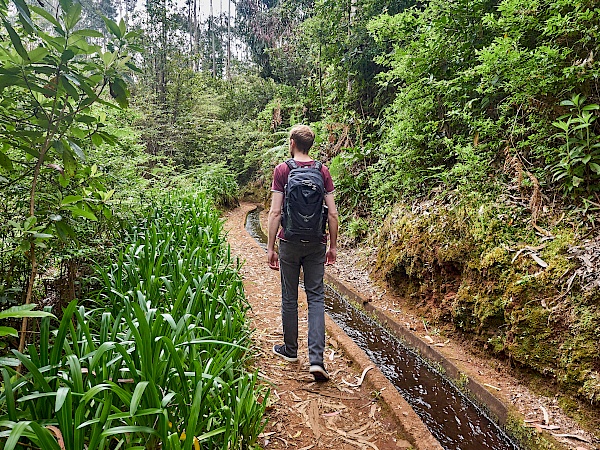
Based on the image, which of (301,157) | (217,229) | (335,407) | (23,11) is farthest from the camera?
(217,229)

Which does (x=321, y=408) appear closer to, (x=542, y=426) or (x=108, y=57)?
(x=542, y=426)

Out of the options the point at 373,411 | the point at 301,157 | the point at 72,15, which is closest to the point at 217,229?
the point at 301,157

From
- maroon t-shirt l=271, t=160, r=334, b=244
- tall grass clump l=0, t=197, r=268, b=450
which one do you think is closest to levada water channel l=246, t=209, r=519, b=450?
tall grass clump l=0, t=197, r=268, b=450

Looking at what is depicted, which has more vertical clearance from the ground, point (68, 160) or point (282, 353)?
point (68, 160)

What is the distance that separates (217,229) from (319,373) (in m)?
2.69

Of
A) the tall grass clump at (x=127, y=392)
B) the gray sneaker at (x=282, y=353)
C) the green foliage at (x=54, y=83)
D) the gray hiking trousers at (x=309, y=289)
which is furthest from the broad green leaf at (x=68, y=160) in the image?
the gray sneaker at (x=282, y=353)

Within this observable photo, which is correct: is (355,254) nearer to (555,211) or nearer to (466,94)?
(466,94)

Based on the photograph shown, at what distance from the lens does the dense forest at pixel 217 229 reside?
5.19 feet

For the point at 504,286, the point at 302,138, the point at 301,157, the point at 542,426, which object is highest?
the point at 302,138

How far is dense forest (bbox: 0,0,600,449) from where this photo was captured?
1.58m

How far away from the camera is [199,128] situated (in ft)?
50.9

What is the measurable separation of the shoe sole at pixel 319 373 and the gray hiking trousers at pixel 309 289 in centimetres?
4

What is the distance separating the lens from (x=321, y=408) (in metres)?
2.61

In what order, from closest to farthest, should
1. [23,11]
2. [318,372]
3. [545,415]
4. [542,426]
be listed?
1. [23,11]
2. [542,426]
3. [545,415]
4. [318,372]
